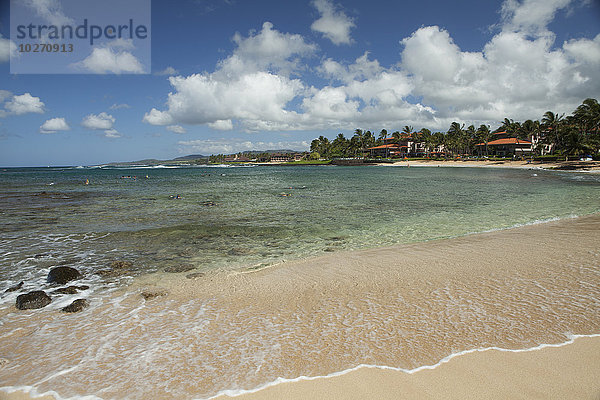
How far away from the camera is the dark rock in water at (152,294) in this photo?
681 centimetres

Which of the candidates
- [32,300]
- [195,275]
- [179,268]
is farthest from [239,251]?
[32,300]

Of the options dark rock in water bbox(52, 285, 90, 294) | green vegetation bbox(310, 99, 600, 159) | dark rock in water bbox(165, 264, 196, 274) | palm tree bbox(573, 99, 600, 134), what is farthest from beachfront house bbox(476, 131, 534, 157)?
dark rock in water bbox(52, 285, 90, 294)

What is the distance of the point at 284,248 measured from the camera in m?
11.2

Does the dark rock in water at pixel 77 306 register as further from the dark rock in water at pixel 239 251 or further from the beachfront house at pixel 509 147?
the beachfront house at pixel 509 147

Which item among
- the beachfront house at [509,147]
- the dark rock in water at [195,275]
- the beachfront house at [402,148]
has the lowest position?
the dark rock in water at [195,275]

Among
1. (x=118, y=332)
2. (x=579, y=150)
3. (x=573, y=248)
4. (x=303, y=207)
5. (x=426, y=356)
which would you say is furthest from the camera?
(x=579, y=150)

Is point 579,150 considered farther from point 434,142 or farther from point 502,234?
point 502,234

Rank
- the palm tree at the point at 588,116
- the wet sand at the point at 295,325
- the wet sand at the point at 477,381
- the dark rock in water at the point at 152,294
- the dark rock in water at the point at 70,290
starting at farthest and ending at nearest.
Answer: the palm tree at the point at 588,116 → the dark rock in water at the point at 70,290 → the dark rock in water at the point at 152,294 → the wet sand at the point at 295,325 → the wet sand at the point at 477,381

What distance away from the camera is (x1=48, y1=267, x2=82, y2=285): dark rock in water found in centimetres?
784

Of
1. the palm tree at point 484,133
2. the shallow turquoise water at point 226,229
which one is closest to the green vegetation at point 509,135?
the palm tree at point 484,133

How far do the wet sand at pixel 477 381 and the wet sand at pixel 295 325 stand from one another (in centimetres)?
5

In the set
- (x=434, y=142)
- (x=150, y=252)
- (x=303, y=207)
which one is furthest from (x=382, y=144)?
(x=150, y=252)

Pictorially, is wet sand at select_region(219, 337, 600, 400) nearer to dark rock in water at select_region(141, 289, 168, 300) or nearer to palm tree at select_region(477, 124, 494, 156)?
dark rock in water at select_region(141, 289, 168, 300)

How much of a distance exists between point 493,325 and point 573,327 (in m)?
1.16
